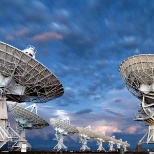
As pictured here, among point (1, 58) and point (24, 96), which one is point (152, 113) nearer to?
point (24, 96)

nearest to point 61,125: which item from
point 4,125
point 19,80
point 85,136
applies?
point 85,136

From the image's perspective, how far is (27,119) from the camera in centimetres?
7338

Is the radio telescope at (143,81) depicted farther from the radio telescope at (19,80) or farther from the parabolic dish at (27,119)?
the parabolic dish at (27,119)

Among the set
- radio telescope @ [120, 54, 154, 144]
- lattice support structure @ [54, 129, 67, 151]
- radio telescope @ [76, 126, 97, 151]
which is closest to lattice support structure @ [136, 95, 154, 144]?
radio telescope @ [120, 54, 154, 144]

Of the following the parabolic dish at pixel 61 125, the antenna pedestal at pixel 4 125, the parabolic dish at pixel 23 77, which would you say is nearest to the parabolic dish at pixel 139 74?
the parabolic dish at pixel 23 77

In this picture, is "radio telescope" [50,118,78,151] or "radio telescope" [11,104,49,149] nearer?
"radio telescope" [11,104,49,149]

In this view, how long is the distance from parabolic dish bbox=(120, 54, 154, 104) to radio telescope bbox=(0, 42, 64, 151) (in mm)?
13444

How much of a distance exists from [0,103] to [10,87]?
9.01ft

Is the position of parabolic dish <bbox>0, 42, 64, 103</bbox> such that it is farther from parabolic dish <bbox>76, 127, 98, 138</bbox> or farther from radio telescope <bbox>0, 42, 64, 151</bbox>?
parabolic dish <bbox>76, 127, 98, 138</bbox>

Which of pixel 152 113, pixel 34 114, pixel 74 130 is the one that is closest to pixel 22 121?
pixel 34 114

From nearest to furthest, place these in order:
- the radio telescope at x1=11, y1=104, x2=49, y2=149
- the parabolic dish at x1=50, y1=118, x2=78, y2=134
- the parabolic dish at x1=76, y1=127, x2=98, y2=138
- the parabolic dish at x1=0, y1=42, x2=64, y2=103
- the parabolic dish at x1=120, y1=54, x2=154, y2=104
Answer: the parabolic dish at x1=0, y1=42, x2=64, y2=103 < the parabolic dish at x1=120, y1=54, x2=154, y2=104 < the radio telescope at x1=11, y1=104, x2=49, y2=149 < the parabolic dish at x1=50, y1=118, x2=78, y2=134 < the parabolic dish at x1=76, y1=127, x2=98, y2=138

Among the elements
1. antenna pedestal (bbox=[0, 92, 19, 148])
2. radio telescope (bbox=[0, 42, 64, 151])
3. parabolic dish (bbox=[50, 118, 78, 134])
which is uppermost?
radio telescope (bbox=[0, 42, 64, 151])

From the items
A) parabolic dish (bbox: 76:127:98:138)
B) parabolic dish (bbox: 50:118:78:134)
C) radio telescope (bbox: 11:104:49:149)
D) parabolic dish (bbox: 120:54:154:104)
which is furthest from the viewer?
parabolic dish (bbox: 76:127:98:138)

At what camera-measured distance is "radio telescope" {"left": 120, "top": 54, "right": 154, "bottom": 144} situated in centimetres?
5272
